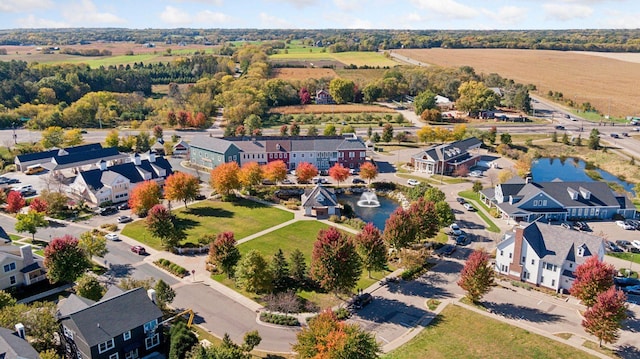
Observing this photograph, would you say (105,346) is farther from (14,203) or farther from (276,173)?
(276,173)

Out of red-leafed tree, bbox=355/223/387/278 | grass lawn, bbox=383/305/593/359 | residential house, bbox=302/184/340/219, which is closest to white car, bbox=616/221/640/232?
grass lawn, bbox=383/305/593/359

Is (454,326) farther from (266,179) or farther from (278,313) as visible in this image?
(266,179)

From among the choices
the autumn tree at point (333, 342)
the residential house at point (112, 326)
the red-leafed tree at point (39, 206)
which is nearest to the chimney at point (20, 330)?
the residential house at point (112, 326)

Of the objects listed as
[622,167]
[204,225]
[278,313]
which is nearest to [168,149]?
[204,225]

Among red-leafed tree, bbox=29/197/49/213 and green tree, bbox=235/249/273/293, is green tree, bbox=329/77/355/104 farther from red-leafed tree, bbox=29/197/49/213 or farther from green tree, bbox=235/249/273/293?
green tree, bbox=235/249/273/293

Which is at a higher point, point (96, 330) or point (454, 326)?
point (96, 330)

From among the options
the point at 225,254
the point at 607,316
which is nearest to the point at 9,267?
the point at 225,254
